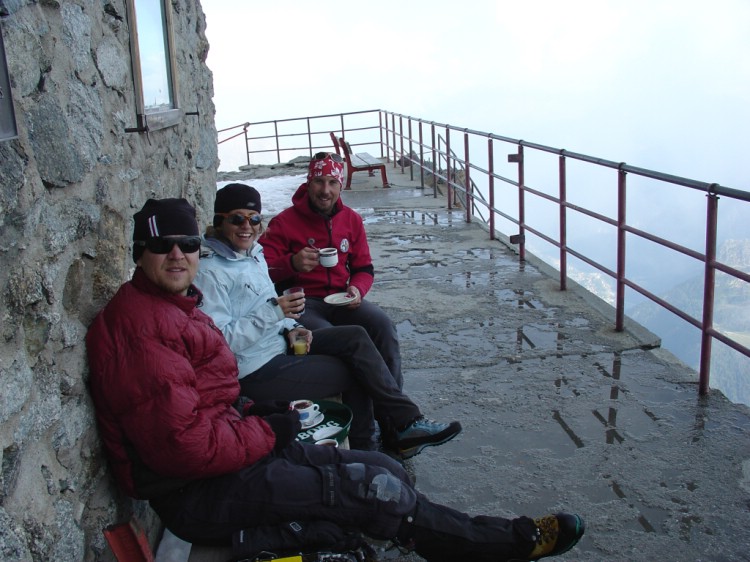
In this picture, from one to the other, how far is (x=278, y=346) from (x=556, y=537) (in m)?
1.27

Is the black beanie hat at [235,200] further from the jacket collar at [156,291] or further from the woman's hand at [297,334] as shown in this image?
the jacket collar at [156,291]

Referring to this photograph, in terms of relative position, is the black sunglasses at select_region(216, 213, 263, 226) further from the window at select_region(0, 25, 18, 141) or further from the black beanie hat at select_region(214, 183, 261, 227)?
the window at select_region(0, 25, 18, 141)

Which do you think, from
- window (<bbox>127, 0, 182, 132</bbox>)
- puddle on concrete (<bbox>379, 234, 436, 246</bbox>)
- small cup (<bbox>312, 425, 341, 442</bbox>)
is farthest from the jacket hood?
puddle on concrete (<bbox>379, 234, 436, 246</bbox>)

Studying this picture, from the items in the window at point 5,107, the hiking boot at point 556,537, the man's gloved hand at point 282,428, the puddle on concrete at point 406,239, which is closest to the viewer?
the window at point 5,107

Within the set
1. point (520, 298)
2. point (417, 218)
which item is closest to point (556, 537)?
point (520, 298)

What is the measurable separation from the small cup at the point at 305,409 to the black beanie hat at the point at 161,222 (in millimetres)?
852

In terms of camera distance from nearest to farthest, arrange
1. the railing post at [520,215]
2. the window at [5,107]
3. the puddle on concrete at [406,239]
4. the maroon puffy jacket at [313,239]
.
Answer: the window at [5,107] → the maroon puffy jacket at [313,239] → the railing post at [520,215] → the puddle on concrete at [406,239]

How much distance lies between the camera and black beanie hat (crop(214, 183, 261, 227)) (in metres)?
2.97

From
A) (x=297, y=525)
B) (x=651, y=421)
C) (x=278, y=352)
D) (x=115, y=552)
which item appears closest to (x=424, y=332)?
(x=651, y=421)

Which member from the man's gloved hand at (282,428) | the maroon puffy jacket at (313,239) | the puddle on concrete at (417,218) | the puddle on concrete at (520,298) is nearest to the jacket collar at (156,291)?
the man's gloved hand at (282,428)

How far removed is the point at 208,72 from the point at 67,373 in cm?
348

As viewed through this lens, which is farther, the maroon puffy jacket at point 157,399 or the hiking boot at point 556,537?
the hiking boot at point 556,537

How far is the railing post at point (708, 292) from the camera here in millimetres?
3578

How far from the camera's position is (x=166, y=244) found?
2197 mm
